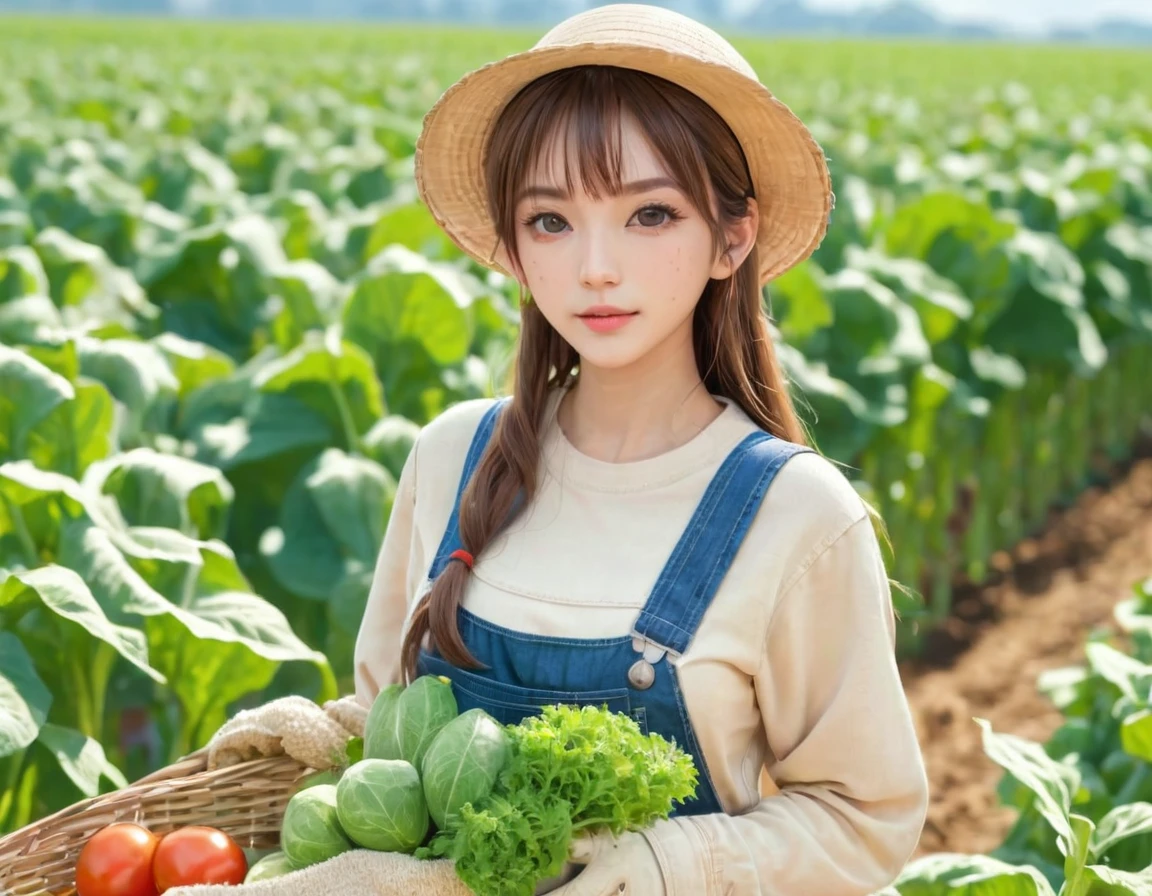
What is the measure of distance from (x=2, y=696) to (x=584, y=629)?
1.06m

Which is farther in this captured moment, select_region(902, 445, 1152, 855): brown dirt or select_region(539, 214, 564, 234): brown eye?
select_region(902, 445, 1152, 855): brown dirt

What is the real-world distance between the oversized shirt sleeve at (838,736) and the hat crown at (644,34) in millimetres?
611

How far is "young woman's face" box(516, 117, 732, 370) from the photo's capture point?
6.40ft

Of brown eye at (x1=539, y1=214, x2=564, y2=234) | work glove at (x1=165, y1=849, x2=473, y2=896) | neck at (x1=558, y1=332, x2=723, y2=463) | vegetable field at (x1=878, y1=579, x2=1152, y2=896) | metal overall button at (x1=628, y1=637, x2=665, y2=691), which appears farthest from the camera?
vegetable field at (x1=878, y1=579, x2=1152, y2=896)

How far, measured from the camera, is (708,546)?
1.94 meters

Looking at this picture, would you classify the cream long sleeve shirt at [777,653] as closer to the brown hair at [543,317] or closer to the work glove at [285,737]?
the brown hair at [543,317]

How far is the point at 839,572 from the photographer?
6.35 feet

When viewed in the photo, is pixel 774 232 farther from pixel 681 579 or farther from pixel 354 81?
pixel 354 81

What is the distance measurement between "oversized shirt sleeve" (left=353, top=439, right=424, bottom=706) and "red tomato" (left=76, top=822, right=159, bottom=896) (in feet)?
1.49

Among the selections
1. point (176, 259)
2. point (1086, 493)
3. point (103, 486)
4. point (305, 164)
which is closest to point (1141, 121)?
point (1086, 493)

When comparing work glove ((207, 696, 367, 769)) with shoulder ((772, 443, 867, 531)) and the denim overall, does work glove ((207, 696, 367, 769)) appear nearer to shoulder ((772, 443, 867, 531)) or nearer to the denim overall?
the denim overall

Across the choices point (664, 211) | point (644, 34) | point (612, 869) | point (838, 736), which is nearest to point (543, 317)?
point (664, 211)

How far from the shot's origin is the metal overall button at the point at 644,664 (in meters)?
1.89

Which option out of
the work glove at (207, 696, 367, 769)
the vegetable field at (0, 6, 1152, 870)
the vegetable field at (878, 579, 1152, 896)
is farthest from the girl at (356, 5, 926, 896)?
the vegetable field at (878, 579, 1152, 896)
